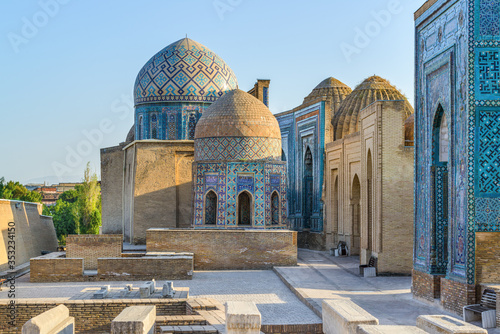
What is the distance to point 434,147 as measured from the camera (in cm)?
1138

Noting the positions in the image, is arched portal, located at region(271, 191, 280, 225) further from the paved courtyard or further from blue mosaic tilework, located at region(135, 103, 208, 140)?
blue mosaic tilework, located at region(135, 103, 208, 140)

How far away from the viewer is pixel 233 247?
57.6 feet

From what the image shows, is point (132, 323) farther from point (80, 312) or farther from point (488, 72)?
point (488, 72)

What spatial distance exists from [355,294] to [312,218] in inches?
406

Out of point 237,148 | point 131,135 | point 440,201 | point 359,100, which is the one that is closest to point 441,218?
point 440,201

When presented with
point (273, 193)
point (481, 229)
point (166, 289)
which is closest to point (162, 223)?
point (273, 193)

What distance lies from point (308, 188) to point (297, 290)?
10637 millimetres

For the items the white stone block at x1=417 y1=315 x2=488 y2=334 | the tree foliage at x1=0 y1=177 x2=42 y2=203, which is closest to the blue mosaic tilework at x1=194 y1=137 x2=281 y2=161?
the white stone block at x1=417 y1=315 x2=488 y2=334

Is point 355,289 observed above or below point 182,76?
below

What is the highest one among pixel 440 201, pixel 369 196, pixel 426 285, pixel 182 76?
pixel 182 76

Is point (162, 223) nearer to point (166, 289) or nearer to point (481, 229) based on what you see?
point (166, 289)

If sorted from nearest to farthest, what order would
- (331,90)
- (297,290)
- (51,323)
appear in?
(51,323) < (297,290) < (331,90)

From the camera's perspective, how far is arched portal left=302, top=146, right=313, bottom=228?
23109 mm

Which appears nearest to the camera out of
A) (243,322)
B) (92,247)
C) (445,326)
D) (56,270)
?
(445,326)
